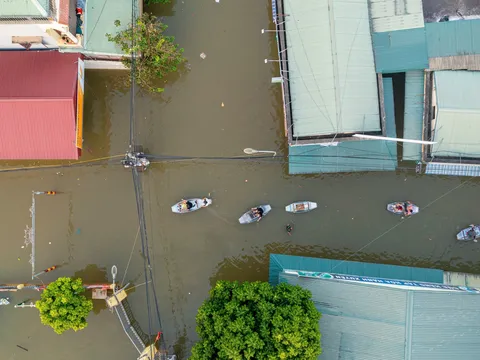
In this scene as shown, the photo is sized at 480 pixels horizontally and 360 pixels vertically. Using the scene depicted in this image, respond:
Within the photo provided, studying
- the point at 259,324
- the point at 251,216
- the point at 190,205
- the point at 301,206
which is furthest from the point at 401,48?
the point at 259,324

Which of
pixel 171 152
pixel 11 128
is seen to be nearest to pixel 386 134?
pixel 171 152

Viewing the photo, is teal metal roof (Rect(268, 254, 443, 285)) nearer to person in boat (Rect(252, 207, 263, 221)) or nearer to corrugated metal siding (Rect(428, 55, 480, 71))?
person in boat (Rect(252, 207, 263, 221))

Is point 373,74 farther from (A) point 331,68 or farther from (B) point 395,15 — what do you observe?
(B) point 395,15

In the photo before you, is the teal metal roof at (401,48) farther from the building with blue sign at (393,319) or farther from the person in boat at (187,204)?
the person in boat at (187,204)

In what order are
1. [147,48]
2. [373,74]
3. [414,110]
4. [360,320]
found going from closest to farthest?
[360,320]
[373,74]
[147,48]
[414,110]

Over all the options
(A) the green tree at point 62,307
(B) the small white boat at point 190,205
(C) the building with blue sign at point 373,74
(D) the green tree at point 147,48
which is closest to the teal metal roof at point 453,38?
(C) the building with blue sign at point 373,74
